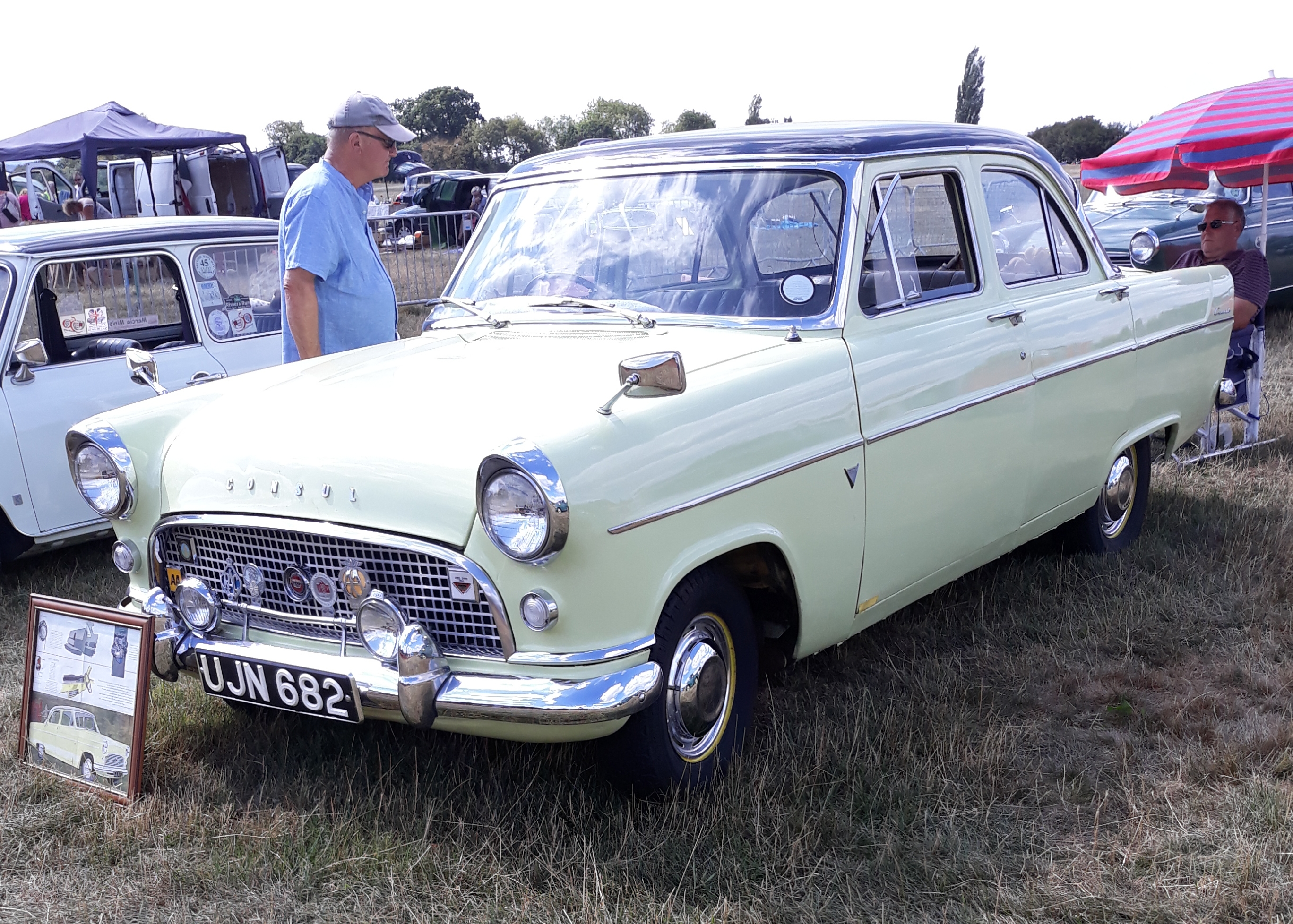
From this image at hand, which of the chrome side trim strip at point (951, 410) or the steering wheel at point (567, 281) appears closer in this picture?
the chrome side trim strip at point (951, 410)

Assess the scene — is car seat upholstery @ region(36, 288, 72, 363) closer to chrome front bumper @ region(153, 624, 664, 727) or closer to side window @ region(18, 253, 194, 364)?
side window @ region(18, 253, 194, 364)

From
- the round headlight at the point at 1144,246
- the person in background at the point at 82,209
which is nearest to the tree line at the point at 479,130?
the person in background at the point at 82,209

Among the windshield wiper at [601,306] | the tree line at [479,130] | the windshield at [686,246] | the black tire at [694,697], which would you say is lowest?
the black tire at [694,697]

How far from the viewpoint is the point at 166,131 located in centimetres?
1780

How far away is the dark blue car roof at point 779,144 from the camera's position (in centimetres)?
358

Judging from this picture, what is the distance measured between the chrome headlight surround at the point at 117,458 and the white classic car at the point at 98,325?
1836 millimetres

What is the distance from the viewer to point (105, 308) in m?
5.52

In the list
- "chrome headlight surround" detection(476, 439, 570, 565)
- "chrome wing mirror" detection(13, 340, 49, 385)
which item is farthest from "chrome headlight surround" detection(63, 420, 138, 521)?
"chrome wing mirror" detection(13, 340, 49, 385)

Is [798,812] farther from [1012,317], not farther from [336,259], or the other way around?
[336,259]

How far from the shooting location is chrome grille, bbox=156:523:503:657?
8.66ft

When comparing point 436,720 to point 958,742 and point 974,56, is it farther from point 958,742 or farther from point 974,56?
point 974,56

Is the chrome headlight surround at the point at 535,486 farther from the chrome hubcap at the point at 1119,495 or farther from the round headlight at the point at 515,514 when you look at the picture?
the chrome hubcap at the point at 1119,495

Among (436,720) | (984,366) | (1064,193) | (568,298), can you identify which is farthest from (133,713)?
(1064,193)

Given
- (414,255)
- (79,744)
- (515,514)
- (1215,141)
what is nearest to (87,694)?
(79,744)
